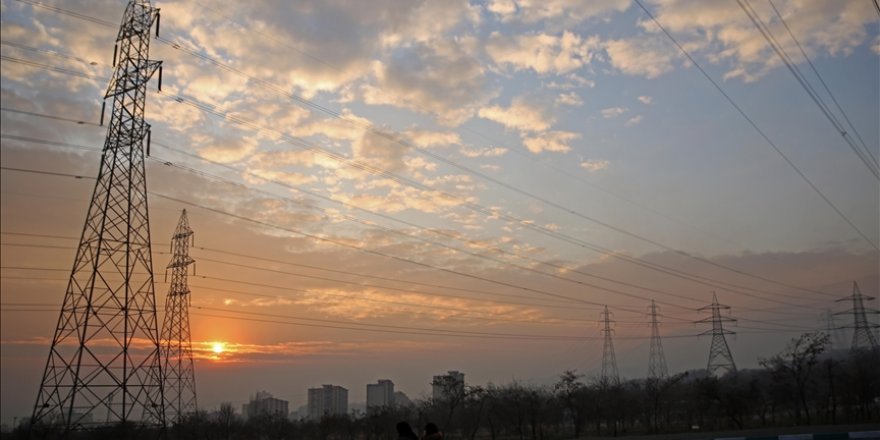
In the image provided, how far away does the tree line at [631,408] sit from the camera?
61688mm

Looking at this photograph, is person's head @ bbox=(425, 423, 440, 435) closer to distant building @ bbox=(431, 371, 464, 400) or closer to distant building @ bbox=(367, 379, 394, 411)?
distant building @ bbox=(431, 371, 464, 400)

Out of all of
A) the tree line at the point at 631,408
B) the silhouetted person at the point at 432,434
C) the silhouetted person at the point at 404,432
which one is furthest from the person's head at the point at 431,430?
the tree line at the point at 631,408

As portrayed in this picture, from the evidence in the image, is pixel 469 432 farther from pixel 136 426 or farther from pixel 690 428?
pixel 136 426

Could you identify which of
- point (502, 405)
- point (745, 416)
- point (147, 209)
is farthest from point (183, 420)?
point (745, 416)

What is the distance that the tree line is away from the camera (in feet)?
202

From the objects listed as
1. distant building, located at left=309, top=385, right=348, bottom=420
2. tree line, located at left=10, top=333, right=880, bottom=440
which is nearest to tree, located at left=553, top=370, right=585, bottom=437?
tree line, located at left=10, top=333, right=880, bottom=440

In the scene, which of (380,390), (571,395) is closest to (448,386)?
(571,395)

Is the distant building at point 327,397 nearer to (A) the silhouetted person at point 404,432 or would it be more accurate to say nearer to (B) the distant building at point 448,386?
(B) the distant building at point 448,386

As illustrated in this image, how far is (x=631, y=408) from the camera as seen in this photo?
71938 mm

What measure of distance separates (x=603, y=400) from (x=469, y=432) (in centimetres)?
1511

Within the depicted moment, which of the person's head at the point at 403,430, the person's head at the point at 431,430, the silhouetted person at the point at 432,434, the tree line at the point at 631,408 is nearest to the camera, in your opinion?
the person's head at the point at 403,430

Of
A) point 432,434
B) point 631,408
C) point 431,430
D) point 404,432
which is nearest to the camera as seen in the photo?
point 404,432

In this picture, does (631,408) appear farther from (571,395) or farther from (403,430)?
(403,430)

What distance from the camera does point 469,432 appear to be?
70125mm
